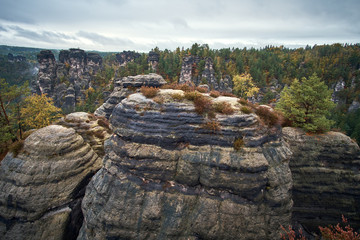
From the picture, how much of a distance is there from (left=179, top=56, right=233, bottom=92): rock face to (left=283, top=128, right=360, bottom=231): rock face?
7698 centimetres

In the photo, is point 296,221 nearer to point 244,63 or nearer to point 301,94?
point 301,94

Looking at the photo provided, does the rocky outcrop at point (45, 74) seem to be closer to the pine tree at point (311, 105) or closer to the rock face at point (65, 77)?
the rock face at point (65, 77)

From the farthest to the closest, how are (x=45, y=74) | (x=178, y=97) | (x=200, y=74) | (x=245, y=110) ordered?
(x=45, y=74)
(x=200, y=74)
(x=178, y=97)
(x=245, y=110)

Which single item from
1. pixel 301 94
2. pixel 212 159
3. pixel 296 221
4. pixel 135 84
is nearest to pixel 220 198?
pixel 212 159

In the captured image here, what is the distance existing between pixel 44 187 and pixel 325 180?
3131cm

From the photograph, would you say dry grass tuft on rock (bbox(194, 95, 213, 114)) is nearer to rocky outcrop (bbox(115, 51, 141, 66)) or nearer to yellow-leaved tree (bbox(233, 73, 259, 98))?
yellow-leaved tree (bbox(233, 73, 259, 98))

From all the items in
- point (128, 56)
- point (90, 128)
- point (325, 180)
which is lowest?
point (325, 180)

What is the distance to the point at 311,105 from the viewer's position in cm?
2072

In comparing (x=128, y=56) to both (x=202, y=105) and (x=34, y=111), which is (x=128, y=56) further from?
(x=202, y=105)

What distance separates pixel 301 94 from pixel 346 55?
149 meters

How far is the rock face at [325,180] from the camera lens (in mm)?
19188

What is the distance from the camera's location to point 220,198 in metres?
14.6

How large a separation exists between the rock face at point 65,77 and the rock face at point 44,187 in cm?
9757

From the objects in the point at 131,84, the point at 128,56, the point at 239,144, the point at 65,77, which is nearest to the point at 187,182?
the point at 239,144
